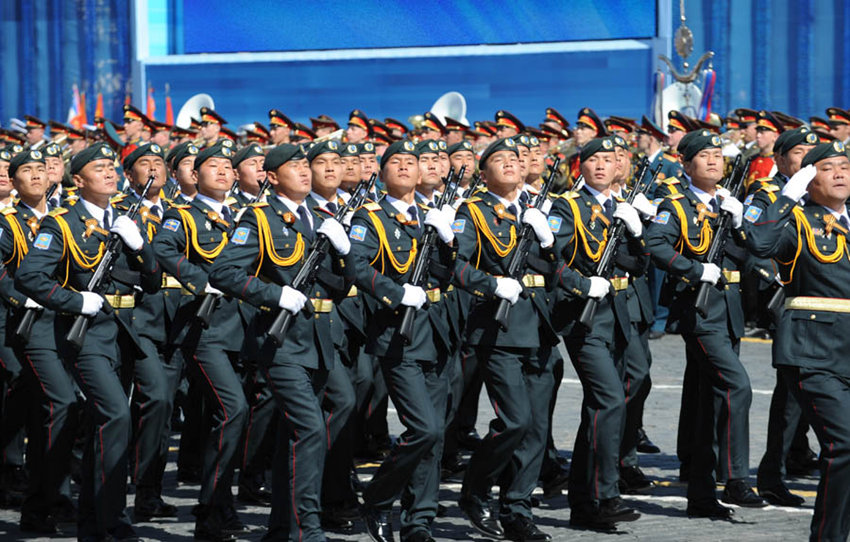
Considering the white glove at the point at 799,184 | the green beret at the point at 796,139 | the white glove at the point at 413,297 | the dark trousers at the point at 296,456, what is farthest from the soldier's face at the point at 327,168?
the green beret at the point at 796,139

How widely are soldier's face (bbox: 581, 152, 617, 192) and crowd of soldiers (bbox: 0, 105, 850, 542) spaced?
0.05 feet

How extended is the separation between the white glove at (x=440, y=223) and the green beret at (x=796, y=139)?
7.66 feet

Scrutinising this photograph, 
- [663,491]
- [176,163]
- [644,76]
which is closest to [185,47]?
[644,76]

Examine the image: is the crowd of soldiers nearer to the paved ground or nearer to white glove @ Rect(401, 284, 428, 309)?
white glove @ Rect(401, 284, 428, 309)

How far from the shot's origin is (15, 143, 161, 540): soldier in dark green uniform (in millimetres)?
7320

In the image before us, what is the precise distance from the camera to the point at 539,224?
309 inches

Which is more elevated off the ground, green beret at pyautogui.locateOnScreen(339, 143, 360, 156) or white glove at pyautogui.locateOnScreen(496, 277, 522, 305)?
green beret at pyautogui.locateOnScreen(339, 143, 360, 156)

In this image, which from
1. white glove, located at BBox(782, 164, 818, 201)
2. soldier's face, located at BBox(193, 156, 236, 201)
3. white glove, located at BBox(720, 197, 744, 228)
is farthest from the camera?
soldier's face, located at BBox(193, 156, 236, 201)

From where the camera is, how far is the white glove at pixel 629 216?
823 cm

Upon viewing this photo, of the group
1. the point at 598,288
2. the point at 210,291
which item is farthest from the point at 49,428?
the point at 598,288

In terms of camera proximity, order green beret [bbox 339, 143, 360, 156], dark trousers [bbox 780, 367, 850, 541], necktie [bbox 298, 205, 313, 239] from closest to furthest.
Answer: dark trousers [bbox 780, 367, 850, 541], necktie [bbox 298, 205, 313, 239], green beret [bbox 339, 143, 360, 156]

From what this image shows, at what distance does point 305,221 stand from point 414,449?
127cm

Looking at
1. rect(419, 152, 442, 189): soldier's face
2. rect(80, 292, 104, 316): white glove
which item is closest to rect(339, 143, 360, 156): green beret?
rect(419, 152, 442, 189): soldier's face

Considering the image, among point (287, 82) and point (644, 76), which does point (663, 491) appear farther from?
point (287, 82)
